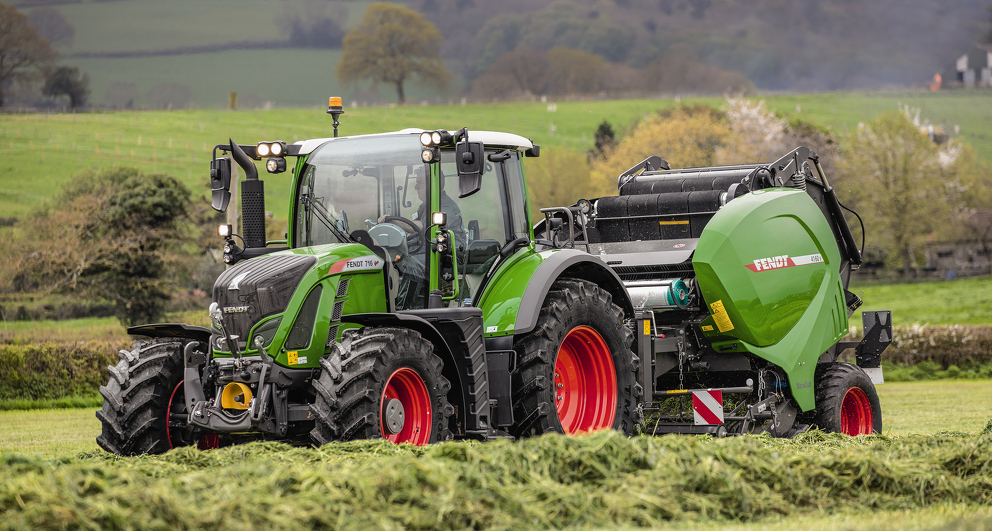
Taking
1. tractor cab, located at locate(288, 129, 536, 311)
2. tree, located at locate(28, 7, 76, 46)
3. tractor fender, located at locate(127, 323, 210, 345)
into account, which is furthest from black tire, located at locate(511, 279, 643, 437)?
tree, located at locate(28, 7, 76, 46)

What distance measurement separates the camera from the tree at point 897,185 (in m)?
55.0

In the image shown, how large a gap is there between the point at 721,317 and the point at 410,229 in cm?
375

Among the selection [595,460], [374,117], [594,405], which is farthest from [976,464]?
[374,117]

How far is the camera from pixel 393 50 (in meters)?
99.1

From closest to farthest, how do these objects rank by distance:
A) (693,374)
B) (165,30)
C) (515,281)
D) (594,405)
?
(515,281) → (594,405) → (693,374) → (165,30)

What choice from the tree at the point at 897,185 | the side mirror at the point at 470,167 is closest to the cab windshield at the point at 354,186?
the side mirror at the point at 470,167

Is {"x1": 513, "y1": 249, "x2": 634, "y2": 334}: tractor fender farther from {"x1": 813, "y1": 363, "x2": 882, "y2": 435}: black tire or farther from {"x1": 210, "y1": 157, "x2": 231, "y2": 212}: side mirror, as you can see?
{"x1": 813, "y1": 363, "x2": 882, "y2": 435}: black tire

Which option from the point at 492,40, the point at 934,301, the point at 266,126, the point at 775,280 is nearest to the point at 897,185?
the point at 934,301

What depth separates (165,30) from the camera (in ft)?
282

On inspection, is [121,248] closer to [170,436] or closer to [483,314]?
[170,436]

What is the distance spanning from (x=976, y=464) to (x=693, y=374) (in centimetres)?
422

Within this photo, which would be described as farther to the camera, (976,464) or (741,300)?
(741,300)

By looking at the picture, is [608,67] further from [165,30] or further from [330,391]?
[330,391]

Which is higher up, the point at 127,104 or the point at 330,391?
the point at 127,104
